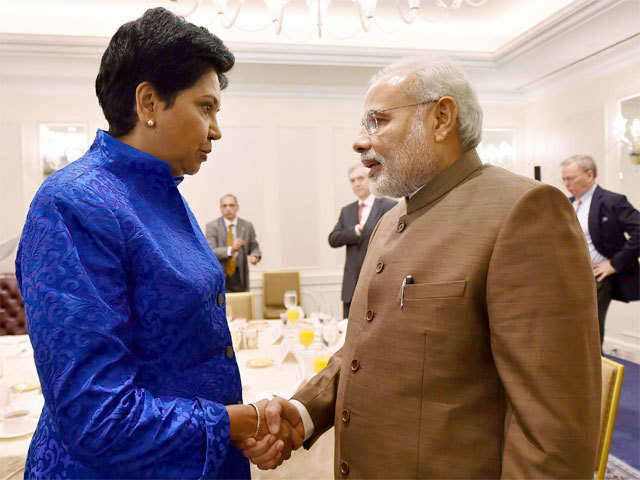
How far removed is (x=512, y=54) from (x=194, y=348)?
5.33 m

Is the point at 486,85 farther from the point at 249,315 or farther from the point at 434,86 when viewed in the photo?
the point at 434,86

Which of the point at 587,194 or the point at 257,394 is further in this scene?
the point at 587,194

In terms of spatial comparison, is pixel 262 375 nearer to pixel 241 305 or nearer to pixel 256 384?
pixel 256 384

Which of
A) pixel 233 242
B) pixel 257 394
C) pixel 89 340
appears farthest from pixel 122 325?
pixel 233 242

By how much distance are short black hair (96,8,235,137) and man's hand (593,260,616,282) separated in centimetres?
409

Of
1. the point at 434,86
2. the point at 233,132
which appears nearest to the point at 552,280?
the point at 434,86

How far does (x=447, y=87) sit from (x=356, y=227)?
324cm

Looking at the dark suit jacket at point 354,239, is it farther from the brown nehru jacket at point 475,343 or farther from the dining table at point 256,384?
the brown nehru jacket at point 475,343

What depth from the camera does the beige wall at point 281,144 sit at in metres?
5.79

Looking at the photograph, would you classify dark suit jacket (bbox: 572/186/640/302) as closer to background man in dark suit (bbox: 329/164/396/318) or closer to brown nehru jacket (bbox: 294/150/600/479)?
background man in dark suit (bbox: 329/164/396/318)

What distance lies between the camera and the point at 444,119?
120 centimetres

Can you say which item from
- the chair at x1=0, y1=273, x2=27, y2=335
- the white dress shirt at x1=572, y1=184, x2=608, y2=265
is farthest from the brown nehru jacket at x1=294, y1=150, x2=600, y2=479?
the chair at x1=0, y1=273, x2=27, y2=335

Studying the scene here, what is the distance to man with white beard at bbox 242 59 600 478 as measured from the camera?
894 millimetres

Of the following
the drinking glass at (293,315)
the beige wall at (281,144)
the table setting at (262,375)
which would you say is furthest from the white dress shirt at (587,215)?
the drinking glass at (293,315)
